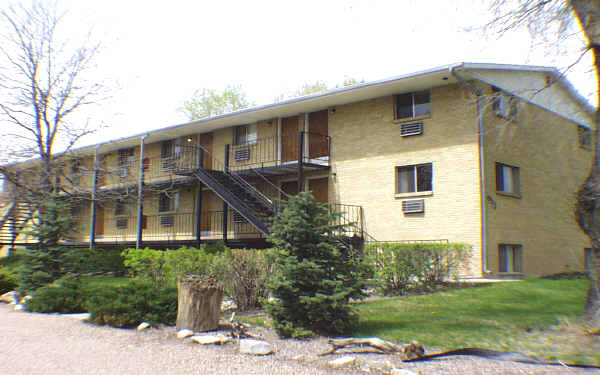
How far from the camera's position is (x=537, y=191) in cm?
1742

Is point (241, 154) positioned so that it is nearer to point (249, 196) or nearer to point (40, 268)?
point (249, 196)

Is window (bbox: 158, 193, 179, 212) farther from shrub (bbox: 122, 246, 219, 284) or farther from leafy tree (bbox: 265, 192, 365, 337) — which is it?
leafy tree (bbox: 265, 192, 365, 337)

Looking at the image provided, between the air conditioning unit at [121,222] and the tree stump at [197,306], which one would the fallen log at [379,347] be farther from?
the air conditioning unit at [121,222]

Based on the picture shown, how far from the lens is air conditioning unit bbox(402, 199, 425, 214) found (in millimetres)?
15344

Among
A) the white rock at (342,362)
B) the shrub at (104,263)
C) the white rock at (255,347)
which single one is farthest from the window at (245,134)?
the white rock at (342,362)

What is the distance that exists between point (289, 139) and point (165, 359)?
45.4ft

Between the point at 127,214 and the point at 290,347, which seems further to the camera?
the point at 127,214

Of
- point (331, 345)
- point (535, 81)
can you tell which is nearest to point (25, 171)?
point (331, 345)

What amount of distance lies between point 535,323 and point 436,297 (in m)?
3.07

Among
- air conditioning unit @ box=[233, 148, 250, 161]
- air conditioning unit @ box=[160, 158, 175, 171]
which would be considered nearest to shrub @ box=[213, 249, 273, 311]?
air conditioning unit @ box=[233, 148, 250, 161]

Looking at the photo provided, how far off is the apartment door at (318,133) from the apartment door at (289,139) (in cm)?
70

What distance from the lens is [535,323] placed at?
780 cm

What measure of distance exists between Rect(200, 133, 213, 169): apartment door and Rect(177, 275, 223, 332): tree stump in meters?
14.4

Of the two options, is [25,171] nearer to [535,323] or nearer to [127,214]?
[127,214]
